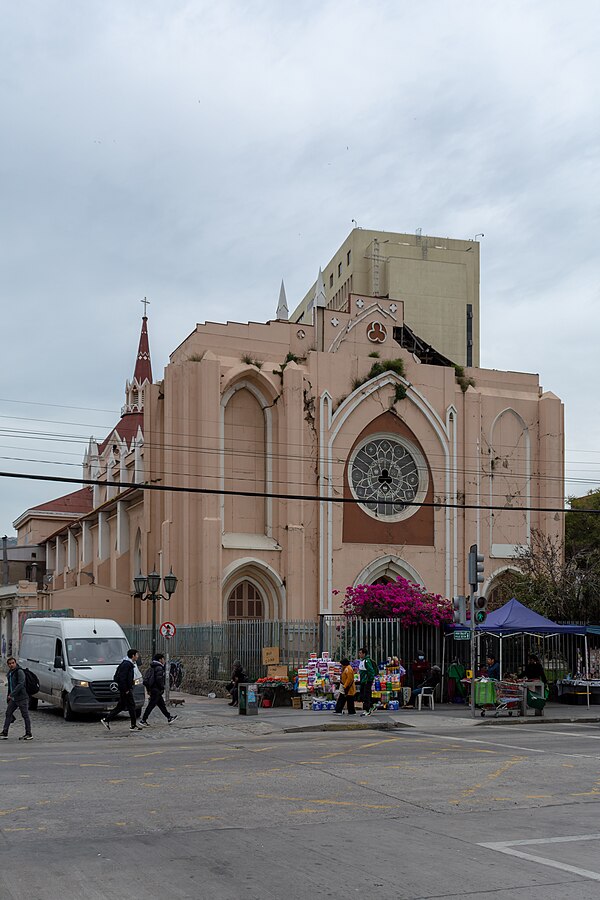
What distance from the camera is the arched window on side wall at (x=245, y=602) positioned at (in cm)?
4269

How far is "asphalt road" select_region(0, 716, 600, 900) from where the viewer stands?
26.1ft

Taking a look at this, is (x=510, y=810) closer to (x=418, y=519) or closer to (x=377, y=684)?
(x=377, y=684)

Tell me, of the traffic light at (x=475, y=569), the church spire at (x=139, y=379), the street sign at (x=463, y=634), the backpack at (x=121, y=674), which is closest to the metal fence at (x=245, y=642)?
the street sign at (x=463, y=634)

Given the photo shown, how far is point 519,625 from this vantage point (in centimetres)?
2716

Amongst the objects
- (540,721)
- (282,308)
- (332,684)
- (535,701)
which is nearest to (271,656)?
(332,684)

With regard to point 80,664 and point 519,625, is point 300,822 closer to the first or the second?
point 80,664

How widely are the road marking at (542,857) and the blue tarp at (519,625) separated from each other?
687 inches

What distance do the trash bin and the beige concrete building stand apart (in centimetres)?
6463

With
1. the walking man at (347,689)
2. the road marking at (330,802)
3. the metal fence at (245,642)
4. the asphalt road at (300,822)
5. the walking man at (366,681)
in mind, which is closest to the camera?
the asphalt road at (300,822)

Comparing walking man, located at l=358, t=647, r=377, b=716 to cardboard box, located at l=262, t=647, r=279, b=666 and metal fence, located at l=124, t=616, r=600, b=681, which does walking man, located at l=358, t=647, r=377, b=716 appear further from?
cardboard box, located at l=262, t=647, r=279, b=666

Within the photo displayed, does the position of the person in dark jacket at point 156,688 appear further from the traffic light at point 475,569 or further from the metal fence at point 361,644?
the traffic light at point 475,569

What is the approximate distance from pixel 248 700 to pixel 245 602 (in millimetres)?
17748

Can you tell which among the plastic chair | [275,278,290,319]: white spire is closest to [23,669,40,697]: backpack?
the plastic chair

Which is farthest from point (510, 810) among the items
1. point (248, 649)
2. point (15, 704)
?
point (248, 649)
